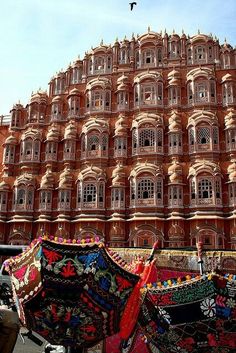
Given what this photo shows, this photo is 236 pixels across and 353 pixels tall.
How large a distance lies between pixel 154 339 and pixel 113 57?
29.3 metres

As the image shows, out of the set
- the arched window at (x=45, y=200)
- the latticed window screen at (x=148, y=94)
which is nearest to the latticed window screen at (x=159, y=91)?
the latticed window screen at (x=148, y=94)

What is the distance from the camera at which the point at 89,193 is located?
29125 mm

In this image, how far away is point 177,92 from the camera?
30797mm

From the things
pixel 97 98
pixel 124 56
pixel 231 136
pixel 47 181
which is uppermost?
pixel 124 56

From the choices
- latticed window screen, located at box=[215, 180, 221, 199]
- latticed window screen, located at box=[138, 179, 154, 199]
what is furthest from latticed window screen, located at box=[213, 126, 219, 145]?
latticed window screen, located at box=[138, 179, 154, 199]

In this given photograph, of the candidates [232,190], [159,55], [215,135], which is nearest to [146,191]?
[232,190]

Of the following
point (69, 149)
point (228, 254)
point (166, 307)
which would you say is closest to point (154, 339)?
point (166, 307)

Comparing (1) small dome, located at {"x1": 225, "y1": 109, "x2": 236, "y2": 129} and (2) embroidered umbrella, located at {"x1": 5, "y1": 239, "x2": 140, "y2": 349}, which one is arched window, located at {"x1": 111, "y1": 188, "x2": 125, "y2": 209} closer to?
(1) small dome, located at {"x1": 225, "y1": 109, "x2": 236, "y2": 129}

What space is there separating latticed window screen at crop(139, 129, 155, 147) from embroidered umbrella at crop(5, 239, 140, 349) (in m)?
22.3

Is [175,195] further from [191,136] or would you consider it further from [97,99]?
[97,99]

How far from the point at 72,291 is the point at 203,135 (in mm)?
23650

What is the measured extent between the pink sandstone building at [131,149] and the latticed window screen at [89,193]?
8 cm

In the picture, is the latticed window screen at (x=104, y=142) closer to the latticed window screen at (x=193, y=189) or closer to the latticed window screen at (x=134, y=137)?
the latticed window screen at (x=134, y=137)

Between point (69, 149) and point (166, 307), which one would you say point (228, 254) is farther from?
point (69, 149)
